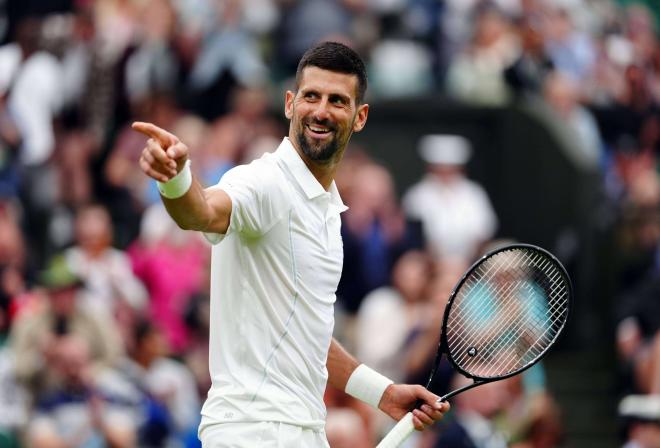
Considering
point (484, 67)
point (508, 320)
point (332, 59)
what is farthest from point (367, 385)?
point (484, 67)

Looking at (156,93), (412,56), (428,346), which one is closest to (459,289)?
(428,346)

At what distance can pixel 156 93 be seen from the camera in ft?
43.2

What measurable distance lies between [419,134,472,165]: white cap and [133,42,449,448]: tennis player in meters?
7.58

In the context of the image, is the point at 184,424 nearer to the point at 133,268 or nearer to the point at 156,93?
the point at 133,268

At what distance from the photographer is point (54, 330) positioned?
34.2 feet

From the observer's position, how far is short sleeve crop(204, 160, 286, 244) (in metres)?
5.18

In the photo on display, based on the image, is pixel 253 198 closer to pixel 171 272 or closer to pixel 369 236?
pixel 171 272

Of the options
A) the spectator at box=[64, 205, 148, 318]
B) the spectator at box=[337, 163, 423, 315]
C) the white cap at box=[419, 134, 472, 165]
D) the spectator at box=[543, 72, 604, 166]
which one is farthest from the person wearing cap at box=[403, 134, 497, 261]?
the spectator at box=[64, 205, 148, 318]

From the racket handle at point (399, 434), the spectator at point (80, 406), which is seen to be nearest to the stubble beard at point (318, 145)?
the racket handle at point (399, 434)

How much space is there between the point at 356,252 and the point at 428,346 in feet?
5.51

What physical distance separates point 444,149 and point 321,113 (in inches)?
309

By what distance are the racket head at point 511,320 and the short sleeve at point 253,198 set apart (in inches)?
36.3

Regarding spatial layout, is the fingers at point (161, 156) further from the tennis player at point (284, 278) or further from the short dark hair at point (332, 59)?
the short dark hair at point (332, 59)

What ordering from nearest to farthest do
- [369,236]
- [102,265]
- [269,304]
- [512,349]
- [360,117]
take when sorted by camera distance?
[269,304] < [360,117] < [512,349] < [102,265] < [369,236]
